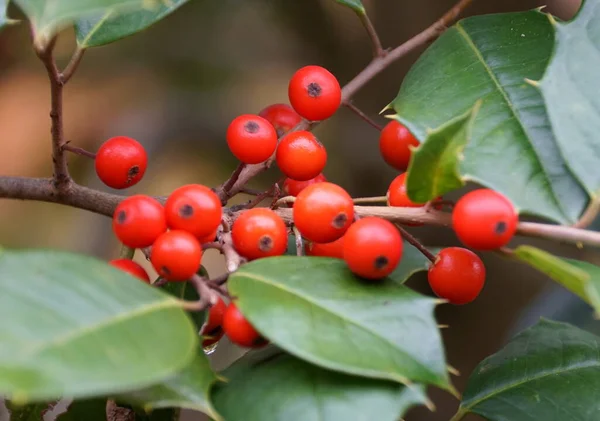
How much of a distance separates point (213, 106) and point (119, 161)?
1.11 metres

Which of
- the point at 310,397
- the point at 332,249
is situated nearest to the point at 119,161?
the point at 332,249

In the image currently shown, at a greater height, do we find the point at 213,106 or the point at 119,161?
the point at 119,161

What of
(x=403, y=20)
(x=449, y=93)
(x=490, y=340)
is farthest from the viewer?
(x=490, y=340)

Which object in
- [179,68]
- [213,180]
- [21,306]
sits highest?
[21,306]

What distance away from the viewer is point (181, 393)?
0.57 m

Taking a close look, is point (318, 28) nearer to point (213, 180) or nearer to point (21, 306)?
point (213, 180)

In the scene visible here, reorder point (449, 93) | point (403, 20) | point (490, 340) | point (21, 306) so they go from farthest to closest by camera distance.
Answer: point (490, 340), point (403, 20), point (449, 93), point (21, 306)

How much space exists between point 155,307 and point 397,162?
444 millimetres

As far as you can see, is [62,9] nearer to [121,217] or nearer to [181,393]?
[121,217]

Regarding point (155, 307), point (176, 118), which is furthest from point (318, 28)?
point (155, 307)

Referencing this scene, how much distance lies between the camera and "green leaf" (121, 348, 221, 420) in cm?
55

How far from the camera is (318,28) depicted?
1882 mm

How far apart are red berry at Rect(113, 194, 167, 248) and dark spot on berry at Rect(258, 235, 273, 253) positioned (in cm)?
10

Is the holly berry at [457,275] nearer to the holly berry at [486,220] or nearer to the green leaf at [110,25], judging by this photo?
the holly berry at [486,220]
